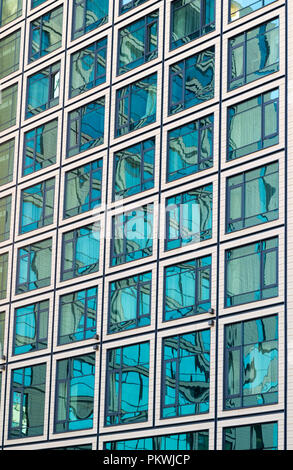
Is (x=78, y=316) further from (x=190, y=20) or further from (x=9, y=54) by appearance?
(x=9, y=54)

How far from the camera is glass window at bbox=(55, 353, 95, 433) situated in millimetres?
46188

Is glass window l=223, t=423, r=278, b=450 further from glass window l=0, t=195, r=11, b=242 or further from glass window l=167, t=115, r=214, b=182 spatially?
glass window l=0, t=195, r=11, b=242

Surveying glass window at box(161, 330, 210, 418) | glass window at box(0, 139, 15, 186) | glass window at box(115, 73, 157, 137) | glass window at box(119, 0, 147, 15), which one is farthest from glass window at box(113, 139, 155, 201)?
glass window at box(0, 139, 15, 186)

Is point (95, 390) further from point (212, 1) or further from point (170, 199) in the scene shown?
point (212, 1)

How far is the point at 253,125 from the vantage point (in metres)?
42.5

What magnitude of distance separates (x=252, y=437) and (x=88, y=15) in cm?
2388

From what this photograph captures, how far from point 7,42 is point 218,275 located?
22638 millimetres

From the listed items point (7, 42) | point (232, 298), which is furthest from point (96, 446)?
point (7, 42)

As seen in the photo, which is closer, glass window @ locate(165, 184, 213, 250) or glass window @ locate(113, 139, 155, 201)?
glass window @ locate(165, 184, 213, 250)

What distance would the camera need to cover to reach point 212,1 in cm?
4553

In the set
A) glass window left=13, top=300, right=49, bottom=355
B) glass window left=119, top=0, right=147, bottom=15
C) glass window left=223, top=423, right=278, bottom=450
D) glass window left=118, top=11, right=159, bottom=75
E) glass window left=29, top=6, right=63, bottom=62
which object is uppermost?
glass window left=29, top=6, right=63, bottom=62

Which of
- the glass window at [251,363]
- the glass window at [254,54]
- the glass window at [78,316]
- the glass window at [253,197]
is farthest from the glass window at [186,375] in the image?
the glass window at [254,54]

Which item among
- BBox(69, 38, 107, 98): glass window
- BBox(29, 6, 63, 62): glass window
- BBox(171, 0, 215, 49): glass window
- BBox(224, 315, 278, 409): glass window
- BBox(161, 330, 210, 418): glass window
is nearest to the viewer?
BBox(224, 315, 278, 409): glass window

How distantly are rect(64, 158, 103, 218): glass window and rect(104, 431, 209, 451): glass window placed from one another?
11.3 meters
